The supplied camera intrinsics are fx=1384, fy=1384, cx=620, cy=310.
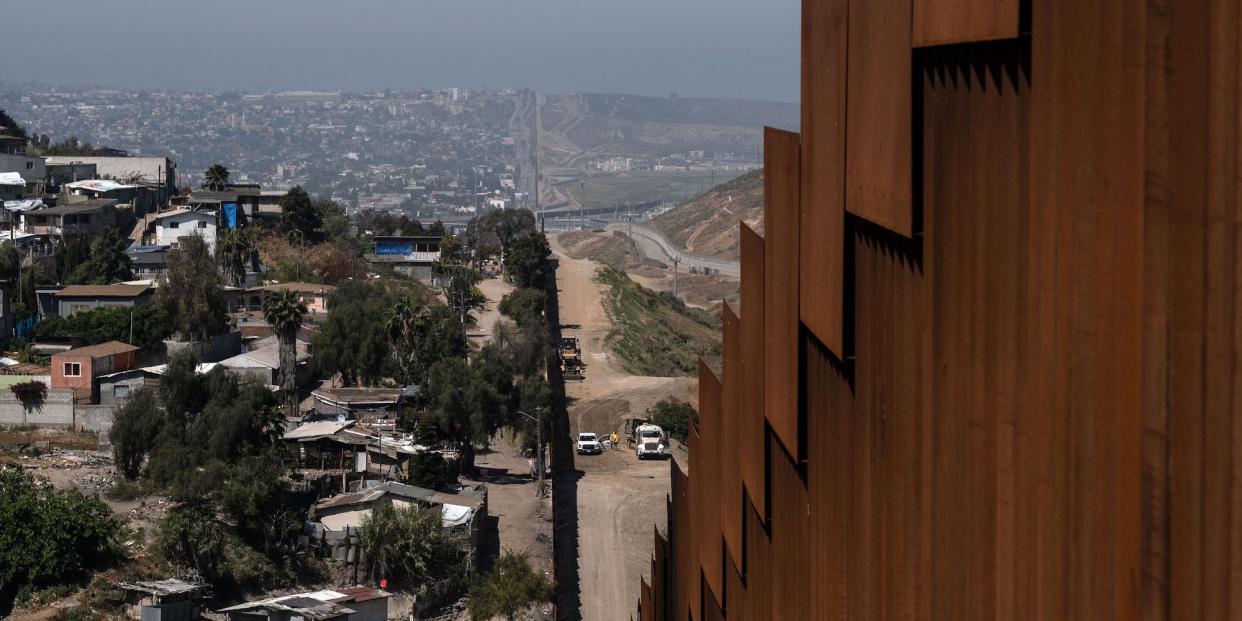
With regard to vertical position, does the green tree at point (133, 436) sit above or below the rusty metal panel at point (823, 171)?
below

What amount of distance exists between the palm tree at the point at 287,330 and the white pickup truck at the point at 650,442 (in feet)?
35.7

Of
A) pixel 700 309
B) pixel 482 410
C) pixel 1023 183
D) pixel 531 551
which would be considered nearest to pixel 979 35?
pixel 1023 183

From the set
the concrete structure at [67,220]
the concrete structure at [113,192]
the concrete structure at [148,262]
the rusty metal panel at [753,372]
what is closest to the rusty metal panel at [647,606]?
the rusty metal panel at [753,372]

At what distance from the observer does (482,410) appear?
134 ft

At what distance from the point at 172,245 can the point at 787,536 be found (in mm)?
58146

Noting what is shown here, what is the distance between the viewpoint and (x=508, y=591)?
91.9 ft

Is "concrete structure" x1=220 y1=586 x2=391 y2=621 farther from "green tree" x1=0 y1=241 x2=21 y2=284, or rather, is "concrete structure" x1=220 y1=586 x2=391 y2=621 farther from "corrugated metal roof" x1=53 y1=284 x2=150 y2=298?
"green tree" x1=0 y1=241 x2=21 y2=284

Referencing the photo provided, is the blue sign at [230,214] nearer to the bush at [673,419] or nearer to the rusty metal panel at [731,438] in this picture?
the bush at [673,419]

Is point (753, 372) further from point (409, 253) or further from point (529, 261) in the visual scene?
point (409, 253)

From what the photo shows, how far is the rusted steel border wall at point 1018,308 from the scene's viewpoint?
2.62 metres

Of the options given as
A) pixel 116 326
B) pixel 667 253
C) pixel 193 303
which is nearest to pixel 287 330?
pixel 193 303

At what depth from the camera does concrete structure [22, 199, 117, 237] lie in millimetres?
60250

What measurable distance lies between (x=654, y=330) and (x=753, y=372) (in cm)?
6144

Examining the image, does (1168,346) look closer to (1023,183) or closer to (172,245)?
(1023,183)
